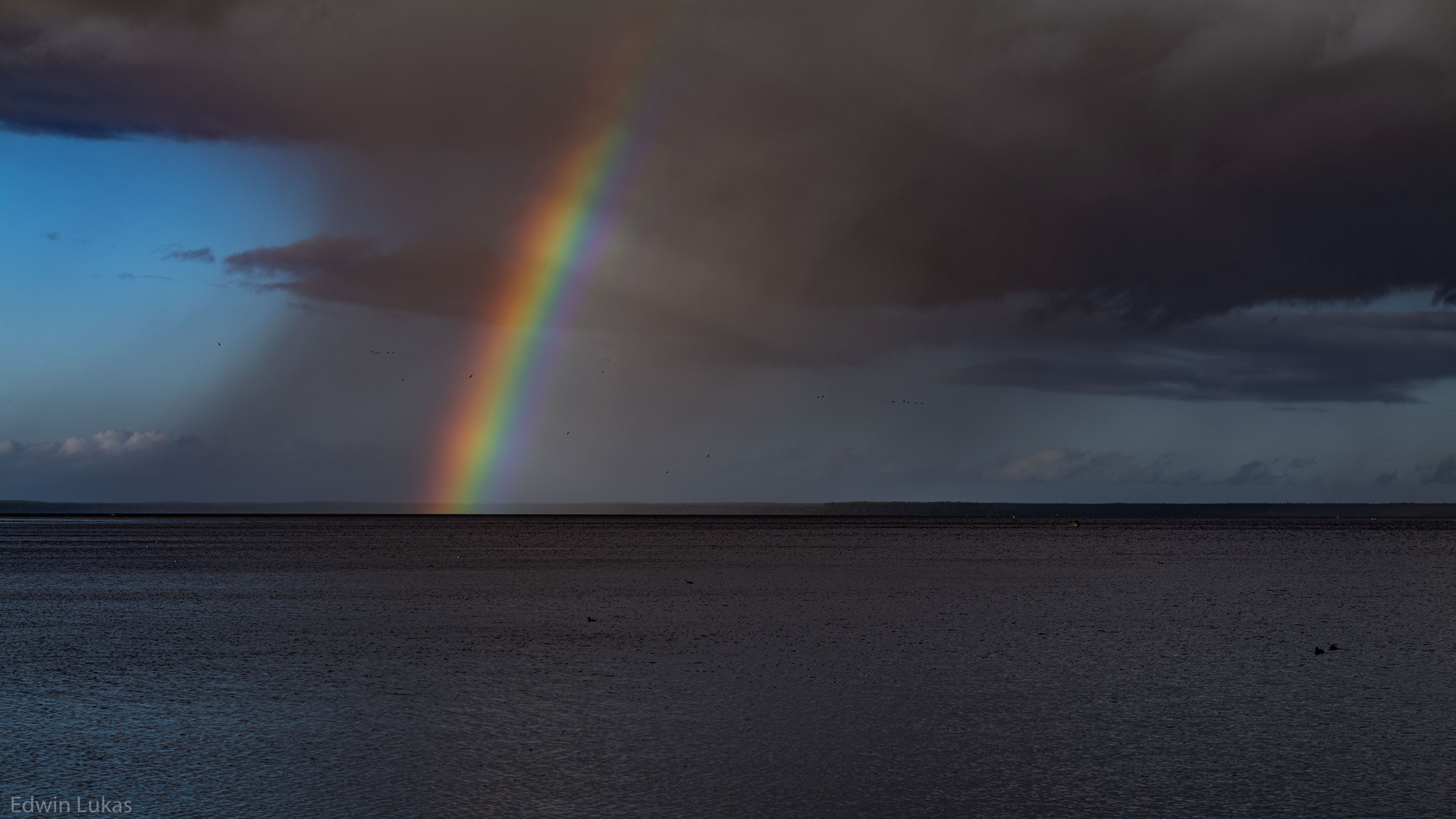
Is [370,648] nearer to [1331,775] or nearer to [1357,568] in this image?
[1331,775]

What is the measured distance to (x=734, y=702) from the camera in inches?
799

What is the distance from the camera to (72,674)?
23.4 meters

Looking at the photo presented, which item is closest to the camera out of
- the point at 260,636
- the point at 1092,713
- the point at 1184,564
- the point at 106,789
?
the point at 106,789

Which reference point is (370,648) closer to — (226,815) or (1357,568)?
(226,815)

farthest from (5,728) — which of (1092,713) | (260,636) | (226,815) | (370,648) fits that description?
(1092,713)

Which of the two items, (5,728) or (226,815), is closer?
(226,815)

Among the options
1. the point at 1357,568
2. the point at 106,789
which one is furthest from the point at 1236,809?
the point at 1357,568

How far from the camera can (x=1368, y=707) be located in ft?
64.6

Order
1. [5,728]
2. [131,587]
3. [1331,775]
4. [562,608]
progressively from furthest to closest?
1. [131,587]
2. [562,608]
3. [5,728]
4. [1331,775]

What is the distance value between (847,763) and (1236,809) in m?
5.03

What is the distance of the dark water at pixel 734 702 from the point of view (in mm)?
14062

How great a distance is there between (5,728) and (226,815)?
Result: 7430 millimetres

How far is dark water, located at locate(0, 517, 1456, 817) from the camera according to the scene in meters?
14.1

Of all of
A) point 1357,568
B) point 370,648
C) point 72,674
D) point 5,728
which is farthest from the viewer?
point 1357,568
